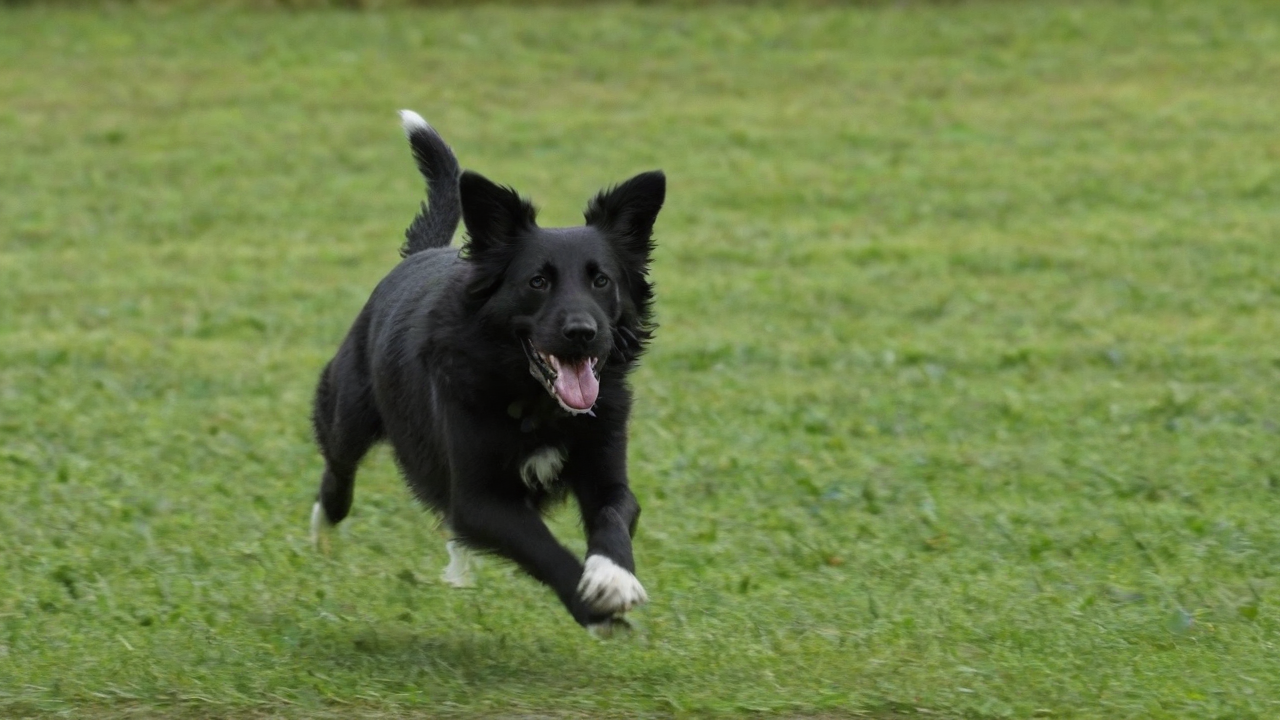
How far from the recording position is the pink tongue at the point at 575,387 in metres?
6.29

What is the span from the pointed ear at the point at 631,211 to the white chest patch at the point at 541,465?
31.4 inches

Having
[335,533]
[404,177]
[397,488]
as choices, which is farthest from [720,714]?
[404,177]

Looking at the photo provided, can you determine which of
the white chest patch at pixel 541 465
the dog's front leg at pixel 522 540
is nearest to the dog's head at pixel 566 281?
the white chest patch at pixel 541 465

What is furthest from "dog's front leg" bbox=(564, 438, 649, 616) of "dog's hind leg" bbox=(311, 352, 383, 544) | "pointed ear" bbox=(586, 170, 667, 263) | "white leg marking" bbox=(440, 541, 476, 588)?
"dog's hind leg" bbox=(311, 352, 383, 544)

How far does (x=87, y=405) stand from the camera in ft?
39.5

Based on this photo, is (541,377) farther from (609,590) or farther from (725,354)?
(725,354)

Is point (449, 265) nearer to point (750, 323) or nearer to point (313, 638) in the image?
point (313, 638)

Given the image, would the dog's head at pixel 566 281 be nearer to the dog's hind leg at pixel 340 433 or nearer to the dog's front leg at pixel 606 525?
the dog's front leg at pixel 606 525

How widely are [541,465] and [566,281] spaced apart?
69cm

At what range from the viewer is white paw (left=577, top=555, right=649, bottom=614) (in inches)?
240

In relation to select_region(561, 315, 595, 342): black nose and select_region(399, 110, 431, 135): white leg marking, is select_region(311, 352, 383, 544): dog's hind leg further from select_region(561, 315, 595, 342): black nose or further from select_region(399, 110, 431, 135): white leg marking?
select_region(561, 315, 595, 342): black nose

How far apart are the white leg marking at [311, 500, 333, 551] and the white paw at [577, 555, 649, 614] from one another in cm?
274

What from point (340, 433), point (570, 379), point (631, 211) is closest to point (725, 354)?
point (340, 433)

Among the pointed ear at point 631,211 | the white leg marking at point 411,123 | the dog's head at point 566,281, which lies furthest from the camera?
the white leg marking at point 411,123
